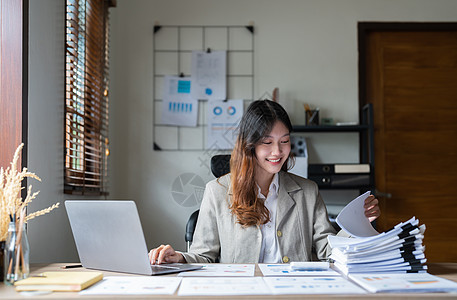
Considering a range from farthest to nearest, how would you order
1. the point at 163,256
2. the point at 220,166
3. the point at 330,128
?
the point at 330,128, the point at 220,166, the point at 163,256

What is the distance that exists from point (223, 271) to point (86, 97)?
1616mm

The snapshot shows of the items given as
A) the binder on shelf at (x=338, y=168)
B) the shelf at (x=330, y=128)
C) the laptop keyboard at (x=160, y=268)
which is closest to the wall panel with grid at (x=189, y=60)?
the shelf at (x=330, y=128)

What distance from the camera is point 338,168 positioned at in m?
3.24

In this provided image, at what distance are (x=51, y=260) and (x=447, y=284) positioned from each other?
4.94 ft

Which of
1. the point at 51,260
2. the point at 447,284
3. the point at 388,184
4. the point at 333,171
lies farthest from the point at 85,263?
the point at 388,184

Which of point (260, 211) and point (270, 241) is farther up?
point (260, 211)

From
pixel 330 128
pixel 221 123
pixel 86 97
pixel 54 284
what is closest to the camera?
pixel 54 284

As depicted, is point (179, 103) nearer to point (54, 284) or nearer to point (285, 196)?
point (285, 196)

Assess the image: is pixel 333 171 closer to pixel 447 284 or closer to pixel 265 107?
pixel 265 107

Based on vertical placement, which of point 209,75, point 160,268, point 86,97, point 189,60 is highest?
point 189,60

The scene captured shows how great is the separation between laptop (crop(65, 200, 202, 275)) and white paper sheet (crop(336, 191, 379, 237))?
1.33 ft

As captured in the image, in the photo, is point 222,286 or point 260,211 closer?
point 222,286

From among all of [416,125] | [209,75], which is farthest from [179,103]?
[416,125]

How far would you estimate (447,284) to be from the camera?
117 centimetres
